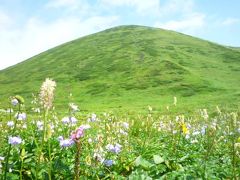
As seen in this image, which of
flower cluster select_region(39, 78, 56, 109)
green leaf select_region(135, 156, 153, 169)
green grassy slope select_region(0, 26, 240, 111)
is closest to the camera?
flower cluster select_region(39, 78, 56, 109)

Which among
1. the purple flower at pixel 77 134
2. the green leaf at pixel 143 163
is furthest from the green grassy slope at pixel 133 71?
the purple flower at pixel 77 134

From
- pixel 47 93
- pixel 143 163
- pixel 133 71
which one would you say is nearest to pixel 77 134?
pixel 47 93

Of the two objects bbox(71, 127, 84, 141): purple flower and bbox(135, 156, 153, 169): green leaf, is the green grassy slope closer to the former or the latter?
bbox(135, 156, 153, 169): green leaf

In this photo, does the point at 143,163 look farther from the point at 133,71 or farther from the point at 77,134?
the point at 133,71

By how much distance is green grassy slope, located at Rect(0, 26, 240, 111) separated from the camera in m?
97.3

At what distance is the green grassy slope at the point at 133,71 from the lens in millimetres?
97312

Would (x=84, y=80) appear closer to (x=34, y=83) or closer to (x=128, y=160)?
(x=34, y=83)

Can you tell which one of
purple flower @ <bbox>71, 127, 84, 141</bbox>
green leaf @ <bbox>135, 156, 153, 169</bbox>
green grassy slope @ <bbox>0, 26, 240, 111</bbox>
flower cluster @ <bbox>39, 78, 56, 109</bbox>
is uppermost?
green grassy slope @ <bbox>0, 26, 240, 111</bbox>

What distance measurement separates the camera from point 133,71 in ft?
418

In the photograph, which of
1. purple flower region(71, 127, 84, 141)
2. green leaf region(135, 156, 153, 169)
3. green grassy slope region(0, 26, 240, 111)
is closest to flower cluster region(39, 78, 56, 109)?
purple flower region(71, 127, 84, 141)

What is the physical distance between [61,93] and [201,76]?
133 feet

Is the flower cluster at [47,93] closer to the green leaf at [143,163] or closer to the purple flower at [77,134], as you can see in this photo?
the purple flower at [77,134]

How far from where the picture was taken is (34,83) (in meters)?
137

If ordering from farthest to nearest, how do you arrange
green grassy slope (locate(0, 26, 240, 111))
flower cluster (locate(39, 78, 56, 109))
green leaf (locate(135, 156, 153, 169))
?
green grassy slope (locate(0, 26, 240, 111)) → green leaf (locate(135, 156, 153, 169)) → flower cluster (locate(39, 78, 56, 109))
